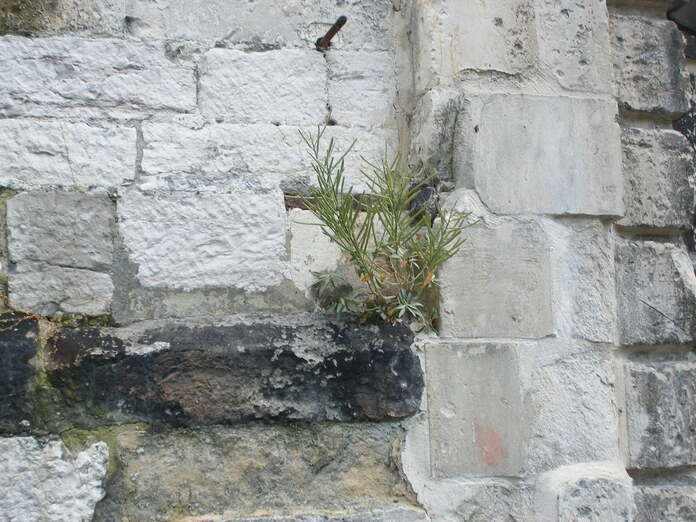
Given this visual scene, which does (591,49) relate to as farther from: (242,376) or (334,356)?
(242,376)

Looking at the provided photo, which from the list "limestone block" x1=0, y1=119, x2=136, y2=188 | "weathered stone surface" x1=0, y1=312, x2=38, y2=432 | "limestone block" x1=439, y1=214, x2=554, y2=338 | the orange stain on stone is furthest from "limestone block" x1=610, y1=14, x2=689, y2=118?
"weathered stone surface" x1=0, y1=312, x2=38, y2=432

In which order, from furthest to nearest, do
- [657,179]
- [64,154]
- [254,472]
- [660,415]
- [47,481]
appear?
[657,179], [660,415], [64,154], [254,472], [47,481]

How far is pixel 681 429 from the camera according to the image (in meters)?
2.34

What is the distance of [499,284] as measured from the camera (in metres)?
2.16

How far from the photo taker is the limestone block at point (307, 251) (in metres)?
2.27

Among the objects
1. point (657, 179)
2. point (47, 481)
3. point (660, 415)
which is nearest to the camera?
point (47, 481)

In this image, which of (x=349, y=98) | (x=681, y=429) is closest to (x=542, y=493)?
(x=681, y=429)

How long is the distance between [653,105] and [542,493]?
129 centimetres

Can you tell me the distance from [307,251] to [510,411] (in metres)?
0.71

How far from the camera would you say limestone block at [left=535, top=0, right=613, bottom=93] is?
7.62ft

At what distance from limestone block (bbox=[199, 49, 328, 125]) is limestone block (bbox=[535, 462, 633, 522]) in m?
1.20

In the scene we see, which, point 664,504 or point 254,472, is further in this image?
point 664,504

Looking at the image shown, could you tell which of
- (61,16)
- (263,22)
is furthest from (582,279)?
(61,16)

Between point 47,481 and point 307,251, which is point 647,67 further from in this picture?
point 47,481
